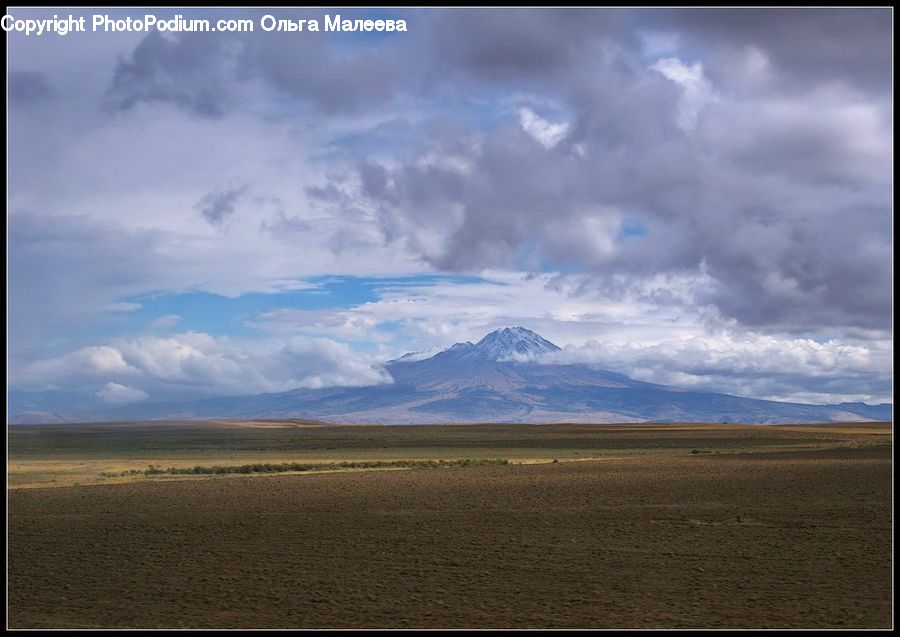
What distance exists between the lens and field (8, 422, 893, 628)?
1661 centimetres

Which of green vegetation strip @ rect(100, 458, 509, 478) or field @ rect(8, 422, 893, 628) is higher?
field @ rect(8, 422, 893, 628)

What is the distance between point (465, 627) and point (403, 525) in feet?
42.7

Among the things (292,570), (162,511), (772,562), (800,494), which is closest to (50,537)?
(162,511)

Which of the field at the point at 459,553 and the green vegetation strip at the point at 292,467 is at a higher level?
the field at the point at 459,553

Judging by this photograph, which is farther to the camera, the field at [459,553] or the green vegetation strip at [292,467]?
the green vegetation strip at [292,467]

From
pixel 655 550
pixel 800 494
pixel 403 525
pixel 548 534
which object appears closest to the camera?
pixel 655 550

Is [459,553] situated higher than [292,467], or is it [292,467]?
[459,553]

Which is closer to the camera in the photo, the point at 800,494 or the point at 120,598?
the point at 120,598

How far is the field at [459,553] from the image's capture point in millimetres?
16609

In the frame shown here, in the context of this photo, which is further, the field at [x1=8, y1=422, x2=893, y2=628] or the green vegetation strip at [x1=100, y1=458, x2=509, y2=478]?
the green vegetation strip at [x1=100, y1=458, x2=509, y2=478]

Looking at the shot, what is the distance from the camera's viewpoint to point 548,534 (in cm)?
2581

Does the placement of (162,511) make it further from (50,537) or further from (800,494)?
(800,494)

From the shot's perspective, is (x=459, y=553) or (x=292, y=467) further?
(x=292, y=467)

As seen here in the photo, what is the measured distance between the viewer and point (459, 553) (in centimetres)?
2300
